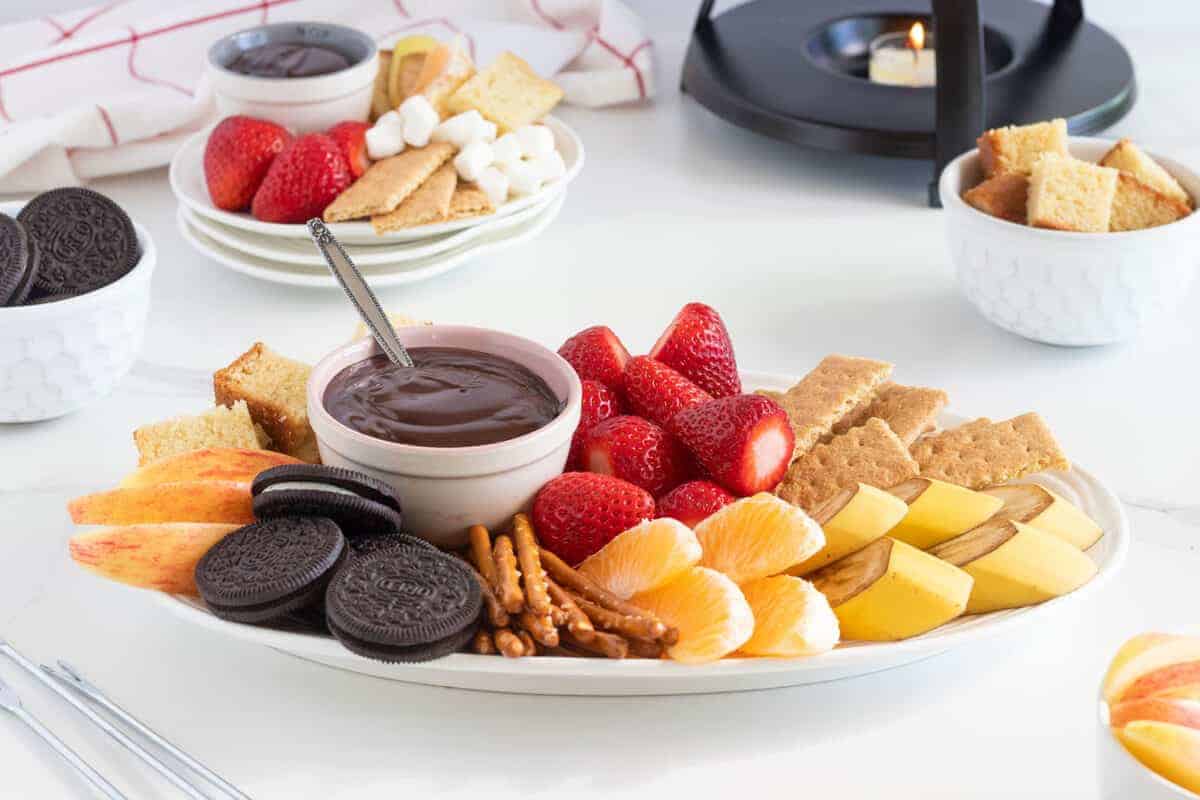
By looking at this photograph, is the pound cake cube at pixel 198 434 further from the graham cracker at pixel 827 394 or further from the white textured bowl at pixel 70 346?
the graham cracker at pixel 827 394

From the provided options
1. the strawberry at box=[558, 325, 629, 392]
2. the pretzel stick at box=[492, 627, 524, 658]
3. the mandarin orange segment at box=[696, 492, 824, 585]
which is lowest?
the pretzel stick at box=[492, 627, 524, 658]

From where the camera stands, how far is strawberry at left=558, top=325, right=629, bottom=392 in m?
1.32

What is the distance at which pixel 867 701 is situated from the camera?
110 centimetres

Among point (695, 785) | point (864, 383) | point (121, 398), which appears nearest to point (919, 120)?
point (864, 383)

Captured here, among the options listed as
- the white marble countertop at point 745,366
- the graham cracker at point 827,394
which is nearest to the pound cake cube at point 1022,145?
the white marble countertop at point 745,366

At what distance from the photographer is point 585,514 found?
3.72 ft

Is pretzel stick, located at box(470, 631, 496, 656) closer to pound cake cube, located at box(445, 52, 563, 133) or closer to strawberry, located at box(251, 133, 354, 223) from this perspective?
strawberry, located at box(251, 133, 354, 223)

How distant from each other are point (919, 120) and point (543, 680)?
1182 millimetres

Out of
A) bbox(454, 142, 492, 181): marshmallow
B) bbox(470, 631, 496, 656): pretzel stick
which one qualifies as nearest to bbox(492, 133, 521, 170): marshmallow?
bbox(454, 142, 492, 181): marshmallow

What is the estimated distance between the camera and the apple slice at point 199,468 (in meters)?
1.15

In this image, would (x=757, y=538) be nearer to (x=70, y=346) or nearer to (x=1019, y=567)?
(x=1019, y=567)

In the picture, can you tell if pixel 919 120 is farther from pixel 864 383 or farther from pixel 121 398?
pixel 121 398

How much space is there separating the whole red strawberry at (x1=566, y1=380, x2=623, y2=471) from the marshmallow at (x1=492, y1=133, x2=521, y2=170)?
1.97 feet

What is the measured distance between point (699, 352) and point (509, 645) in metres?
0.41
